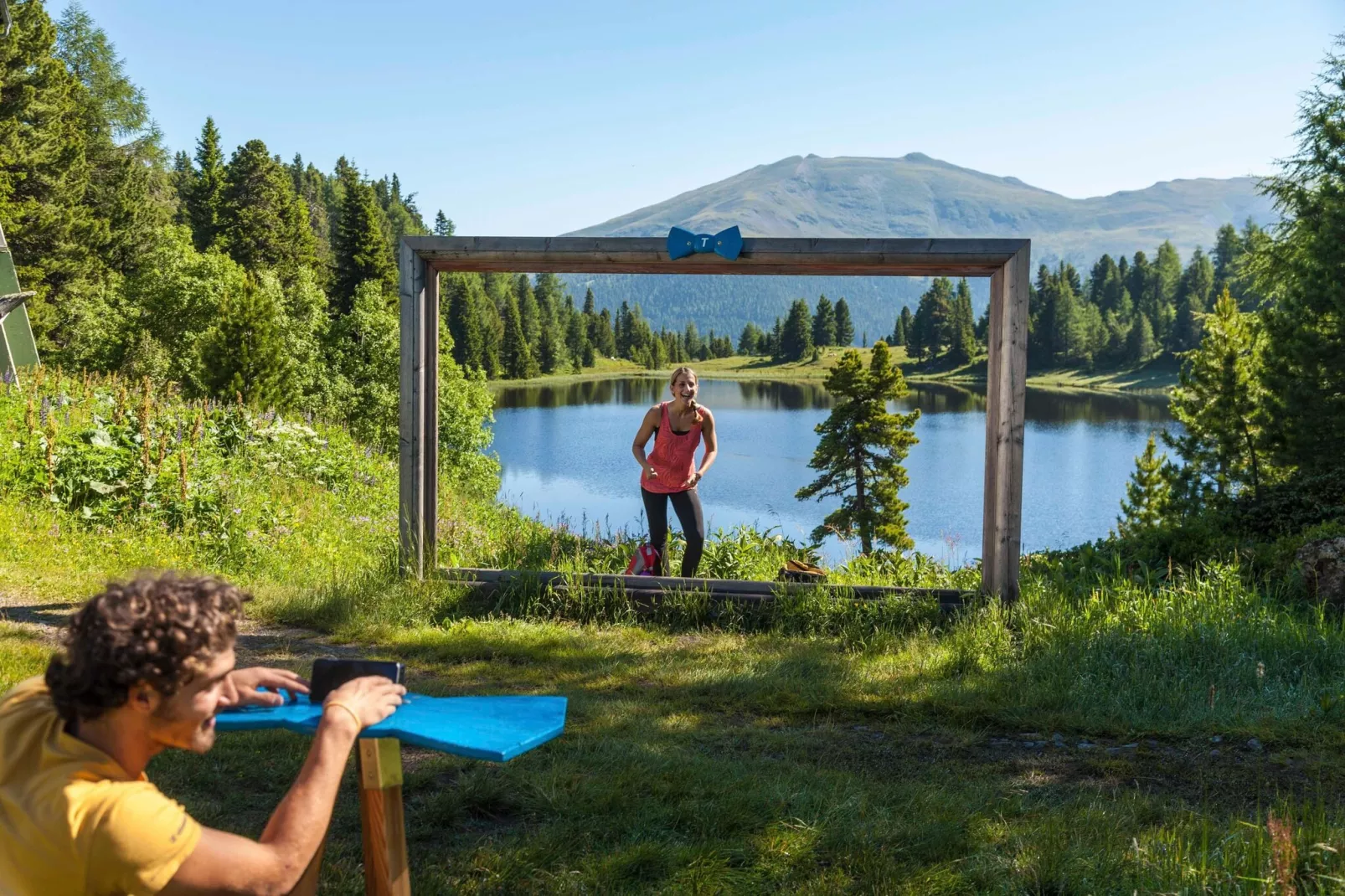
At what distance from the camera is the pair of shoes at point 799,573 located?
793 cm

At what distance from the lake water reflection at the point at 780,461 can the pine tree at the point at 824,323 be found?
100cm

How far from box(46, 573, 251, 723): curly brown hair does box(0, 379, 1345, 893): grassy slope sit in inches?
70.3

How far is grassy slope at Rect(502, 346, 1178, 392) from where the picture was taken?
1925 centimetres

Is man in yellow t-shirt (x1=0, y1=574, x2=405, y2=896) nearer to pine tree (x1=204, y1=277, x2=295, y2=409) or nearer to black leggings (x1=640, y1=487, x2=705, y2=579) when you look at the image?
black leggings (x1=640, y1=487, x2=705, y2=579)

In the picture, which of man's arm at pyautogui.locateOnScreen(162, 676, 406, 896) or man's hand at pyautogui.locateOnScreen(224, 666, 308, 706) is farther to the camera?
man's hand at pyautogui.locateOnScreen(224, 666, 308, 706)

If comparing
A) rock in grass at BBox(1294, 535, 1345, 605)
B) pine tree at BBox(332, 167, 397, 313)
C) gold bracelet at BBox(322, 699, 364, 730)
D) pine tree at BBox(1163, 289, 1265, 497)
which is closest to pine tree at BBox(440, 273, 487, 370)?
pine tree at BBox(332, 167, 397, 313)

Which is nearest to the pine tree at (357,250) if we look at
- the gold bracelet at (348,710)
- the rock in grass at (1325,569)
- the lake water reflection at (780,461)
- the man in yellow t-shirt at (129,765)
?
the lake water reflection at (780,461)

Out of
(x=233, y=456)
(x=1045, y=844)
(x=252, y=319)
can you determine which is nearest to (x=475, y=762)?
(x=1045, y=844)

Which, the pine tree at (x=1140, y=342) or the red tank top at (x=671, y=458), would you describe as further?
the pine tree at (x=1140, y=342)

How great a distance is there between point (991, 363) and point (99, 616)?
6.23 meters

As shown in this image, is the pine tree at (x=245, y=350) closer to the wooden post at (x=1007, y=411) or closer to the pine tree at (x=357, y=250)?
the pine tree at (x=357, y=250)

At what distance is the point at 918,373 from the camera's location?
45.7 m

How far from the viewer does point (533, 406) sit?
45656mm

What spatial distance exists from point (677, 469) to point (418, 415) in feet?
6.33
